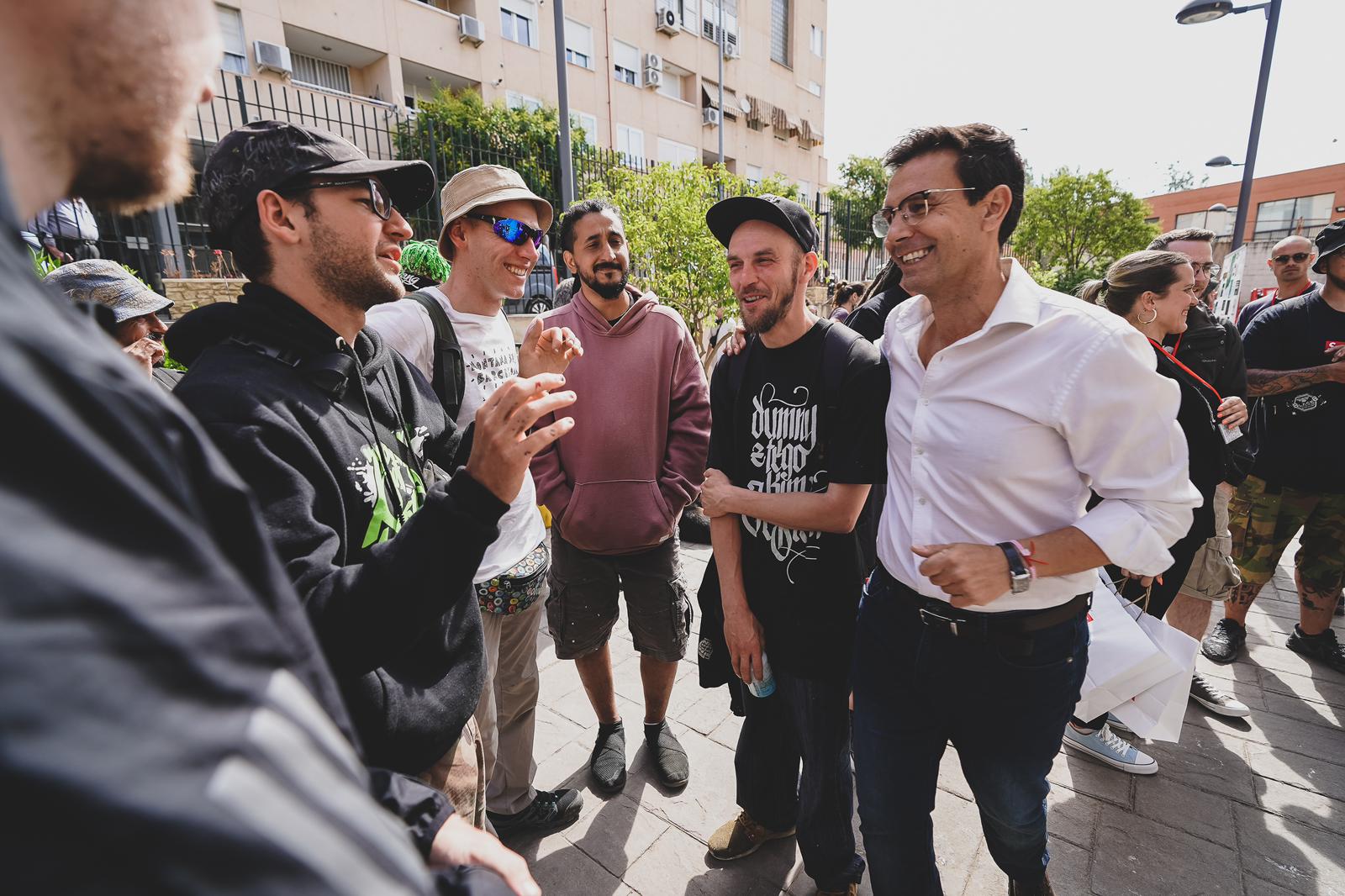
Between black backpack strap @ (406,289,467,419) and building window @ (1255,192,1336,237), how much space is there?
160 feet

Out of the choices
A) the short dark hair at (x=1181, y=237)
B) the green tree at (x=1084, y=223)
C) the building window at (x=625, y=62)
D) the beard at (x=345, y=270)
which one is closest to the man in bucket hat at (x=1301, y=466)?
the short dark hair at (x=1181, y=237)

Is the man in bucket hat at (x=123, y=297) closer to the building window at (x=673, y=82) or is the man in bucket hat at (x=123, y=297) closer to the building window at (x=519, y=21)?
the building window at (x=519, y=21)

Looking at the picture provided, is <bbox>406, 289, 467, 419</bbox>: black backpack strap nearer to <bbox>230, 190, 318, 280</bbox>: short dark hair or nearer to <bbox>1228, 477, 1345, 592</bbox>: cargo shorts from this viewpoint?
<bbox>230, 190, 318, 280</bbox>: short dark hair

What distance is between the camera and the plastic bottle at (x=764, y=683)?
2.34 meters

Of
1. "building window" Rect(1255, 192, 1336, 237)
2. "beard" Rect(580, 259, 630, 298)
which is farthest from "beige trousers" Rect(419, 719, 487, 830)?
"building window" Rect(1255, 192, 1336, 237)

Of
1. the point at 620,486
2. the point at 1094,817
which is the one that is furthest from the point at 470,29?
the point at 1094,817

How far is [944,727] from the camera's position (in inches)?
77.2

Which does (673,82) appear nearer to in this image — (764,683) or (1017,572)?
(764,683)

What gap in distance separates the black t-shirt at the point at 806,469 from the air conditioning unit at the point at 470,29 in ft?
70.1

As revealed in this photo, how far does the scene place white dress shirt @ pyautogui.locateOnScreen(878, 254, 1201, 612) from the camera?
5.37 feet

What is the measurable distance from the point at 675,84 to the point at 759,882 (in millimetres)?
28894

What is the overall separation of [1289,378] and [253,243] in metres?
5.19

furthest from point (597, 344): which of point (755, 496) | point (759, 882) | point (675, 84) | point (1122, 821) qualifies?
point (675, 84)

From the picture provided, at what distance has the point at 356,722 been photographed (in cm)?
136
